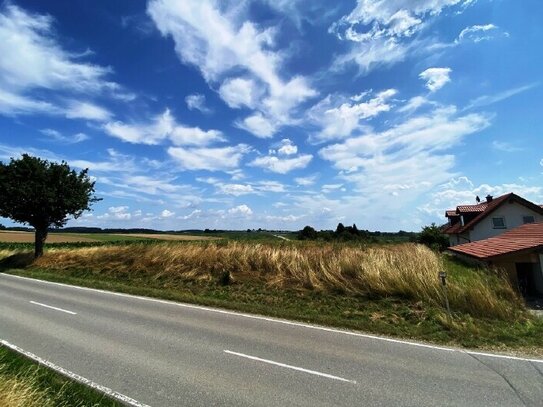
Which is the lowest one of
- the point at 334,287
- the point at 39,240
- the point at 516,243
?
the point at 334,287

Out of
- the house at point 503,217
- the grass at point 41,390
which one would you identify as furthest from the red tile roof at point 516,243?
the grass at point 41,390

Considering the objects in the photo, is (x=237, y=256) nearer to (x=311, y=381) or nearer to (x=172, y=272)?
(x=172, y=272)

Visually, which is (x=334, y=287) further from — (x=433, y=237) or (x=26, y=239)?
Answer: (x=26, y=239)

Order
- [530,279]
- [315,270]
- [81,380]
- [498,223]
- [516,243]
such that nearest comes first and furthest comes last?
[81,380], [315,270], [530,279], [516,243], [498,223]

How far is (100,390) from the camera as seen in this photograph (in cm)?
602

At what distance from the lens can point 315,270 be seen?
17.3 meters

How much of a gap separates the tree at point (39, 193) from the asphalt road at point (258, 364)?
2117 centimetres

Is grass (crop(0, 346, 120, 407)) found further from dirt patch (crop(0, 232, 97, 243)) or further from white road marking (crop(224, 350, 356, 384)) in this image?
dirt patch (crop(0, 232, 97, 243))

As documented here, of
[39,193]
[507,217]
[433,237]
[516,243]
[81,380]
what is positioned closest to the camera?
[81,380]

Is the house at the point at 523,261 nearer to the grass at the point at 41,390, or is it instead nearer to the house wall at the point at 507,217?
the house wall at the point at 507,217

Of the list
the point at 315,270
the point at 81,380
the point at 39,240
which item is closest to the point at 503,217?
the point at 315,270

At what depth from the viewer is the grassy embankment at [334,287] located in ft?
34.3

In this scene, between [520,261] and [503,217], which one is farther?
[503,217]

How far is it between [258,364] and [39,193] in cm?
2974
